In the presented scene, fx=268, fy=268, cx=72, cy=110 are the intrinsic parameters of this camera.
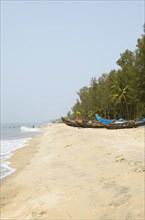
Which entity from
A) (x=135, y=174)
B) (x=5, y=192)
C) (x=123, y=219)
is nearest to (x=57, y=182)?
(x=5, y=192)

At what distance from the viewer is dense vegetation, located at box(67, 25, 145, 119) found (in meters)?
38.8

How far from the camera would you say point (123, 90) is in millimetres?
52156

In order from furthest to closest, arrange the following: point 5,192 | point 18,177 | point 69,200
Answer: point 18,177 < point 5,192 < point 69,200

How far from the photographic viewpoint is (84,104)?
281 ft

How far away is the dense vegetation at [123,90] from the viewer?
→ 127 feet

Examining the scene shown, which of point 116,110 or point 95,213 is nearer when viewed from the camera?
point 95,213

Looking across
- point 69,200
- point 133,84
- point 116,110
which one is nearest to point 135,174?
point 69,200

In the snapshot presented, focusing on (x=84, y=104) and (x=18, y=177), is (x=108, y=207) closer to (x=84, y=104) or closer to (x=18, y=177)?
(x=18, y=177)

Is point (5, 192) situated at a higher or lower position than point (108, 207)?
lower

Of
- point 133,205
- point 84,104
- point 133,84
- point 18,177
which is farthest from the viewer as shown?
point 84,104

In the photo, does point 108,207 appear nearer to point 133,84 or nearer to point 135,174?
point 135,174

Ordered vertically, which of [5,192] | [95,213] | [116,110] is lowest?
[5,192]

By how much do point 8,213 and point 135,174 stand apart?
3242mm

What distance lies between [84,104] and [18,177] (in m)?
74.8
